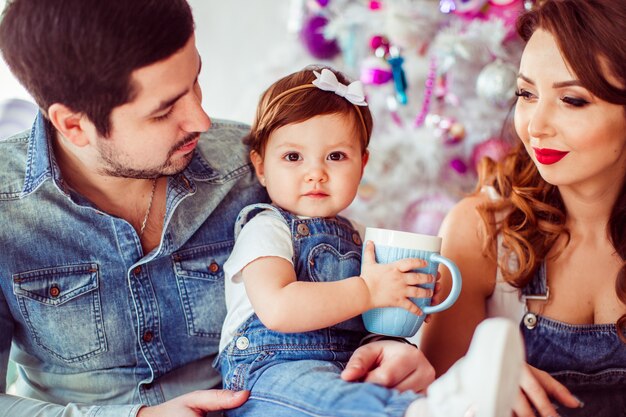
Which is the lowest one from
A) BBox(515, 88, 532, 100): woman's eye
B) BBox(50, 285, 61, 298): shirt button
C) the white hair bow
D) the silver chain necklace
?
BBox(50, 285, 61, 298): shirt button

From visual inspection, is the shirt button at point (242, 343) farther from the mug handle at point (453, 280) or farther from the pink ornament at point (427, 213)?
the pink ornament at point (427, 213)

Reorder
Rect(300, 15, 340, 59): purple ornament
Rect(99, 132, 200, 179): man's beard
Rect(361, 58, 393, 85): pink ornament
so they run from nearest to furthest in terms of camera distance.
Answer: Rect(99, 132, 200, 179): man's beard → Rect(361, 58, 393, 85): pink ornament → Rect(300, 15, 340, 59): purple ornament

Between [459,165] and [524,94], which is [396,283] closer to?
[524,94]

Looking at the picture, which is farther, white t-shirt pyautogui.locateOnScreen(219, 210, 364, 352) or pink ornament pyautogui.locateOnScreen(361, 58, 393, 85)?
pink ornament pyautogui.locateOnScreen(361, 58, 393, 85)

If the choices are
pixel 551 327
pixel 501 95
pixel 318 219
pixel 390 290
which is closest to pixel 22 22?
pixel 318 219

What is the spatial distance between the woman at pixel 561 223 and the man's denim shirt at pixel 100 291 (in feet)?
1.74

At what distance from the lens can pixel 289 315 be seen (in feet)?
3.61

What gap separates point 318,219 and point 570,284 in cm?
60

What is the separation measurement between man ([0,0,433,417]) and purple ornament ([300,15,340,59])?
1.02 metres

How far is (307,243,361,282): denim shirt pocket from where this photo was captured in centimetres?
124

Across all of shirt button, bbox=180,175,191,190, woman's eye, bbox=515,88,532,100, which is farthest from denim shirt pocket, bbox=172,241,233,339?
woman's eye, bbox=515,88,532,100

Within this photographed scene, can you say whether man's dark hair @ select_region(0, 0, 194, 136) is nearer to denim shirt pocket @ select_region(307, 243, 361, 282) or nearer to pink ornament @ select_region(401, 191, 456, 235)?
denim shirt pocket @ select_region(307, 243, 361, 282)

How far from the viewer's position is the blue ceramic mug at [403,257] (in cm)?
110

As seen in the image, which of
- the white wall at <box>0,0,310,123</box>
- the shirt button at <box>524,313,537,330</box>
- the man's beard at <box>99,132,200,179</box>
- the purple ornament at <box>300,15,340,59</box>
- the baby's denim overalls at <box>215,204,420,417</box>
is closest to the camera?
the baby's denim overalls at <box>215,204,420,417</box>
